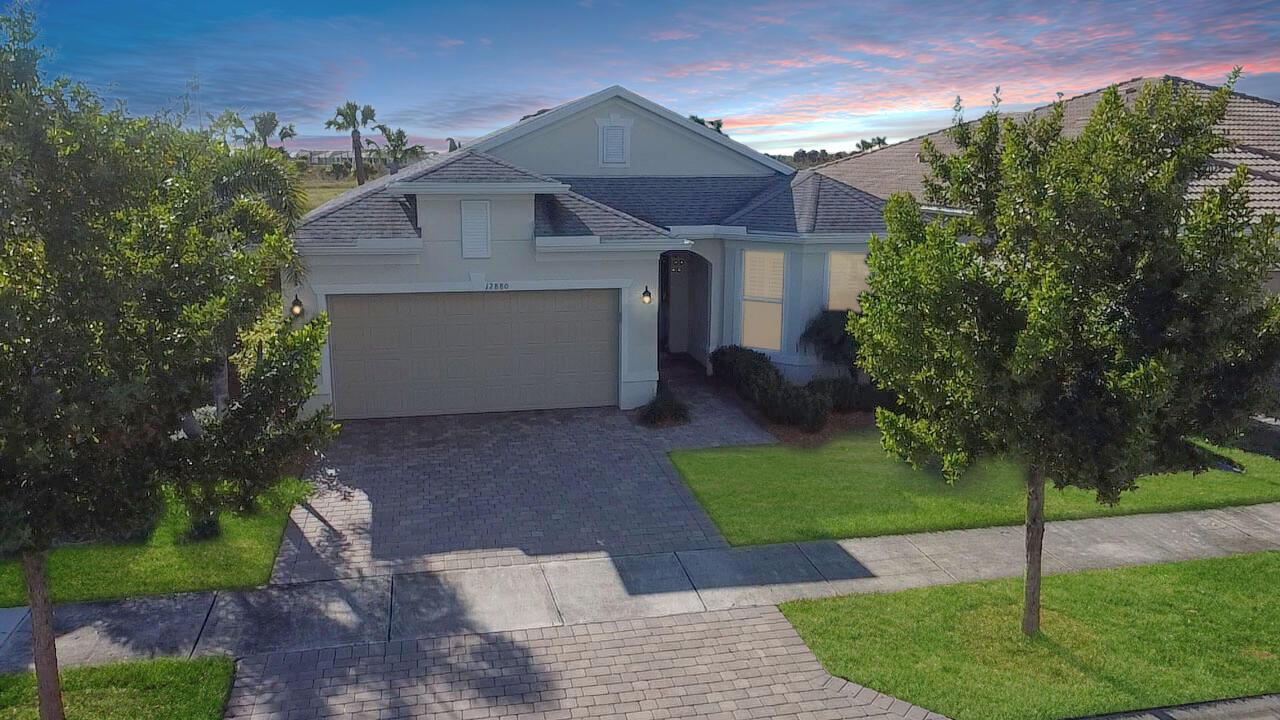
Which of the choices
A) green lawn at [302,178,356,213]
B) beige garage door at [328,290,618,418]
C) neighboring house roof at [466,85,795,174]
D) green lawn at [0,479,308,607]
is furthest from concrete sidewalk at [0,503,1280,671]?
green lawn at [302,178,356,213]

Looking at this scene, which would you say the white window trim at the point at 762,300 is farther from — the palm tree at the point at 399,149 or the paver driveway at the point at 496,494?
the palm tree at the point at 399,149

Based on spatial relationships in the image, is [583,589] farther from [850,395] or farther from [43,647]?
[850,395]

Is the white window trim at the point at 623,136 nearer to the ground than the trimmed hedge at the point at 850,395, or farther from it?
farther from it

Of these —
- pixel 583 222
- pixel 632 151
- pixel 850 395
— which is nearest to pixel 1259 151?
pixel 850 395

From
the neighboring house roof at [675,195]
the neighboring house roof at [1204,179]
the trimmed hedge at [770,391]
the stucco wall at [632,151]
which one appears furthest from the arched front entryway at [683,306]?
the neighboring house roof at [1204,179]

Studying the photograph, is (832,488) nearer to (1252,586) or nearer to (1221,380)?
(1252,586)

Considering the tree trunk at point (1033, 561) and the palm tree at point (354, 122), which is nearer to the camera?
the tree trunk at point (1033, 561)

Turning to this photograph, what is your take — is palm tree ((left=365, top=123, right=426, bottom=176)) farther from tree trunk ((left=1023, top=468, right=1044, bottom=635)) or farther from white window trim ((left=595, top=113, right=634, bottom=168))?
tree trunk ((left=1023, top=468, right=1044, bottom=635))
